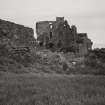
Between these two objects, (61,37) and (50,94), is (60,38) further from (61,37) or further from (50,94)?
(50,94)

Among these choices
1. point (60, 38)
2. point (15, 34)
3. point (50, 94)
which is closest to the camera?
point (50, 94)

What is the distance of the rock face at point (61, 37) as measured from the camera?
37562 mm

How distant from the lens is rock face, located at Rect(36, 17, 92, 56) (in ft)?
123

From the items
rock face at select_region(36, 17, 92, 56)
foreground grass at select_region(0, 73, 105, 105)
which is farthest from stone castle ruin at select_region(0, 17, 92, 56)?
foreground grass at select_region(0, 73, 105, 105)

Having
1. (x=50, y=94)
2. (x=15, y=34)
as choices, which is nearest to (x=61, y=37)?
(x=15, y=34)

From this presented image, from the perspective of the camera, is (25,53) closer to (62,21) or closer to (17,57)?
(17,57)

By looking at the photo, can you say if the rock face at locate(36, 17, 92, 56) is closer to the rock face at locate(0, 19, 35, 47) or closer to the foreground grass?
the rock face at locate(0, 19, 35, 47)

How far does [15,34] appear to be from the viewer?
19.5 m

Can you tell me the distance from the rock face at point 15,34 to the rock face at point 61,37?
1482 centimetres

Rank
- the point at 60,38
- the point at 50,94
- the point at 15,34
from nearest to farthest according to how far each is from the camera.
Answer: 1. the point at 50,94
2. the point at 15,34
3. the point at 60,38

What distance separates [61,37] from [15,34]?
20.1 m

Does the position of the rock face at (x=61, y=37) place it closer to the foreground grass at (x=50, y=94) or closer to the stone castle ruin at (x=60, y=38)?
the stone castle ruin at (x=60, y=38)

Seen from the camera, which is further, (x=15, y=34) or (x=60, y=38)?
(x=60, y=38)

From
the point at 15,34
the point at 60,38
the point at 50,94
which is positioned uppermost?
the point at 60,38
